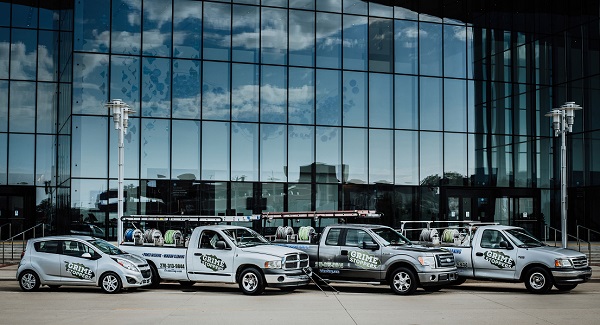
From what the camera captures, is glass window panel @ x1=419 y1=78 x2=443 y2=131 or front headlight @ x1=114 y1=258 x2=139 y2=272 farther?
glass window panel @ x1=419 y1=78 x2=443 y2=131

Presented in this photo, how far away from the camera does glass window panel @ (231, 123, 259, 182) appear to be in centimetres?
3441

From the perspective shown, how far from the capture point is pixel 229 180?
34250 mm

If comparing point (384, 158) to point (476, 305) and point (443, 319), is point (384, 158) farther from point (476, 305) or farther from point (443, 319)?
point (443, 319)

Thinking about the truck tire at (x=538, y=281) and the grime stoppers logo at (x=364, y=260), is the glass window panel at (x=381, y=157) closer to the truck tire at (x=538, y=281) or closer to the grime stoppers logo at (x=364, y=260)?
the grime stoppers logo at (x=364, y=260)

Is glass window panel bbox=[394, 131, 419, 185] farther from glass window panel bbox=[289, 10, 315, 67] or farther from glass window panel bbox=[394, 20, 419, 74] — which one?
glass window panel bbox=[289, 10, 315, 67]

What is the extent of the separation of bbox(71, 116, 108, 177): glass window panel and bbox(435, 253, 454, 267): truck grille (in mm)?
17945

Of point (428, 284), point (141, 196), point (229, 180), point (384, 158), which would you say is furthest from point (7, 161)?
point (428, 284)

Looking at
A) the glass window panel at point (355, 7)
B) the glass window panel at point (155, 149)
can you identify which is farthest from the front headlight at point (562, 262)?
the glass window panel at point (355, 7)

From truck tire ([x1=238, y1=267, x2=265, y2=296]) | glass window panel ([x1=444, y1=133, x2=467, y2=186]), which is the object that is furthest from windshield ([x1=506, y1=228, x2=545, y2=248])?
glass window panel ([x1=444, y1=133, x2=467, y2=186])

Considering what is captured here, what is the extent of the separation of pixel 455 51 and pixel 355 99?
6.57m

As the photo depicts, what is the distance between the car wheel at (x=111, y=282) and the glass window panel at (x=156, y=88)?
15.0 m

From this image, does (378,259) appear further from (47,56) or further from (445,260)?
(47,56)

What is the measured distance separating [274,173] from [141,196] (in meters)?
6.45

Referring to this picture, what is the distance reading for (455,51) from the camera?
127 ft
